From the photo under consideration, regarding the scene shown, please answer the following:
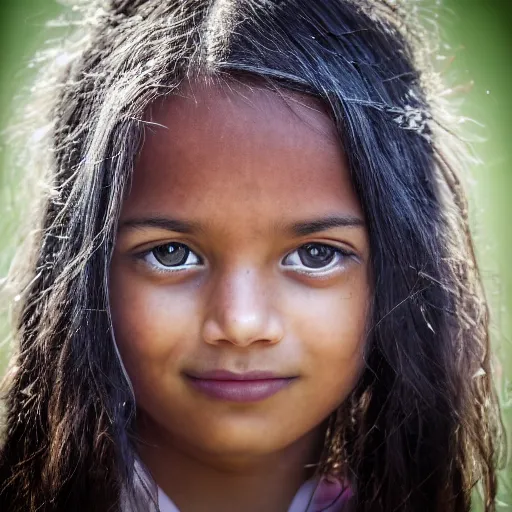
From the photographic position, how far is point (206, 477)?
0.92m

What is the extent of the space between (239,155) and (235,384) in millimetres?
237

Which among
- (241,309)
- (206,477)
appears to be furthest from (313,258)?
(206,477)

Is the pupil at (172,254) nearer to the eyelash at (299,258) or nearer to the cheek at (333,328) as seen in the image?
the eyelash at (299,258)

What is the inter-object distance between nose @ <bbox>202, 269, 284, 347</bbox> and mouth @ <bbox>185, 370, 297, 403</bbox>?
1.6 inches

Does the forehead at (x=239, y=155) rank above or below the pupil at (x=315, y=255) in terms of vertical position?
above

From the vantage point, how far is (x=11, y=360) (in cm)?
91

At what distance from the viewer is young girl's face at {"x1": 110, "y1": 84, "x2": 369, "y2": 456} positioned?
30.2 inches

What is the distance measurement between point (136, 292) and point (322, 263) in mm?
200

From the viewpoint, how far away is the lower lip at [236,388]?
0.80 m

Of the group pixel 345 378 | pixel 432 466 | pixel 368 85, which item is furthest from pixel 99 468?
pixel 368 85

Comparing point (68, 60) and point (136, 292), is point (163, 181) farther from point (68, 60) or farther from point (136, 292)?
point (68, 60)

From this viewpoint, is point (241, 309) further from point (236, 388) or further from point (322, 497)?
point (322, 497)

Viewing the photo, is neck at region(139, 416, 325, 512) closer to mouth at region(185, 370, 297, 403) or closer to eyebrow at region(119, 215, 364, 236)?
mouth at region(185, 370, 297, 403)

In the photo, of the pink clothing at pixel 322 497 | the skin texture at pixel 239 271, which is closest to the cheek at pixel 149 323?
the skin texture at pixel 239 271
